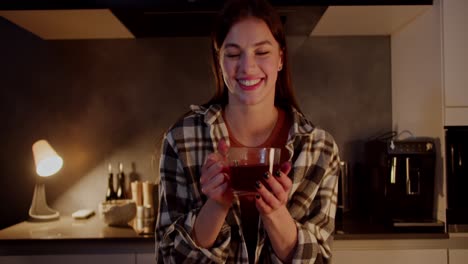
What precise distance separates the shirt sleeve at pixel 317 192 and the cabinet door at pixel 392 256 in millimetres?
712

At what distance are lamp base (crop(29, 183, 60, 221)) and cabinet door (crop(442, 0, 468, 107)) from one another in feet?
6.37

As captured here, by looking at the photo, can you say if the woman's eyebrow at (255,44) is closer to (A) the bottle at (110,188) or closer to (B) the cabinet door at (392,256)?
(B) the cabinet door at (392,256)

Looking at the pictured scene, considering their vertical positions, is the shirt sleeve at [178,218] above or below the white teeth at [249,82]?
below

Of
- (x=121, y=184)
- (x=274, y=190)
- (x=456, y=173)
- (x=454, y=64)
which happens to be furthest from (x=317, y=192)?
(x=121, y=184)

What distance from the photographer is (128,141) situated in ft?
7.95

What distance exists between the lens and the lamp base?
221 cm

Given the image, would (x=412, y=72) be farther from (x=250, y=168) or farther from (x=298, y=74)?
(x=250, y=168)

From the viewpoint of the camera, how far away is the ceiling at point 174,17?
6.33ft

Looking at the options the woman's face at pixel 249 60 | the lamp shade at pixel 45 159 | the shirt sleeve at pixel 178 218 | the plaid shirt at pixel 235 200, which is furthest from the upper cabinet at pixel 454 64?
the lamp shade at pixel 45 159

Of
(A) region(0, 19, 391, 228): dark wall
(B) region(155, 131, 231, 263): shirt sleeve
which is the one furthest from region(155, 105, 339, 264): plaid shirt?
(A) region(0, 19, 391, 228): dark wall

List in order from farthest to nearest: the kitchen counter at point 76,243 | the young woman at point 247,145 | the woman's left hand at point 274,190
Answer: the kitchen counter at point 76,243 < the young woman at point 247,145 < the woman's left hand at point 274,190

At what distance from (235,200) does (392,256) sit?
1.02 m

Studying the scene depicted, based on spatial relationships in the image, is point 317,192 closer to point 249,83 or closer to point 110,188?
point 249,83

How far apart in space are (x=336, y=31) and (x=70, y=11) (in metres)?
1.32
